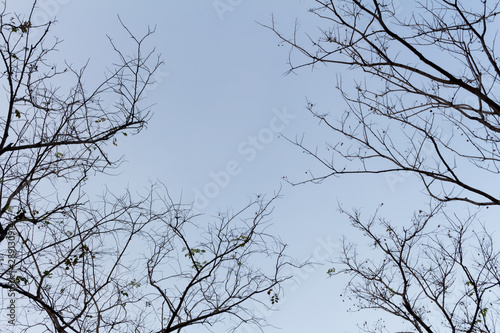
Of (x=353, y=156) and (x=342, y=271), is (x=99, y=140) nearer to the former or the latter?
(x=353, y=156)

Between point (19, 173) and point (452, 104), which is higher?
point (19, 173)

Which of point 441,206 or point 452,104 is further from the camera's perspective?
point 441,206

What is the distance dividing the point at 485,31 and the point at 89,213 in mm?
4776

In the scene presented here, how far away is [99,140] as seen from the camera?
4867 mm

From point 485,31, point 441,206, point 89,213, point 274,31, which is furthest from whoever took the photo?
point 441,206

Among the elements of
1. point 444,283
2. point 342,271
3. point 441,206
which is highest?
point 441,206

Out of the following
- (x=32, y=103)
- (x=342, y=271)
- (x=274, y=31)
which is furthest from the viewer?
(x=342, y=271)

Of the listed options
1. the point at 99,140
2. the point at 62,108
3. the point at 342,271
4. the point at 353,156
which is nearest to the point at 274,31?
the point at 353,156

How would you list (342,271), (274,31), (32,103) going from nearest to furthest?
(274,31) → (32,103) → (342,271)

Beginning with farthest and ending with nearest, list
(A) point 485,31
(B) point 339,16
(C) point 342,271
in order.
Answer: (C) point 342,271 → (B) point 339,16 → (A) point 485,31

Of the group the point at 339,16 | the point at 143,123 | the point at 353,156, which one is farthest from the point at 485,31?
the point at 143,123

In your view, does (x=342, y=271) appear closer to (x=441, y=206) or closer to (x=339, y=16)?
(x=441, y=206)

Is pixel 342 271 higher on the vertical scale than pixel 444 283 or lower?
higher

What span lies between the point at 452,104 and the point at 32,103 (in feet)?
15.1
